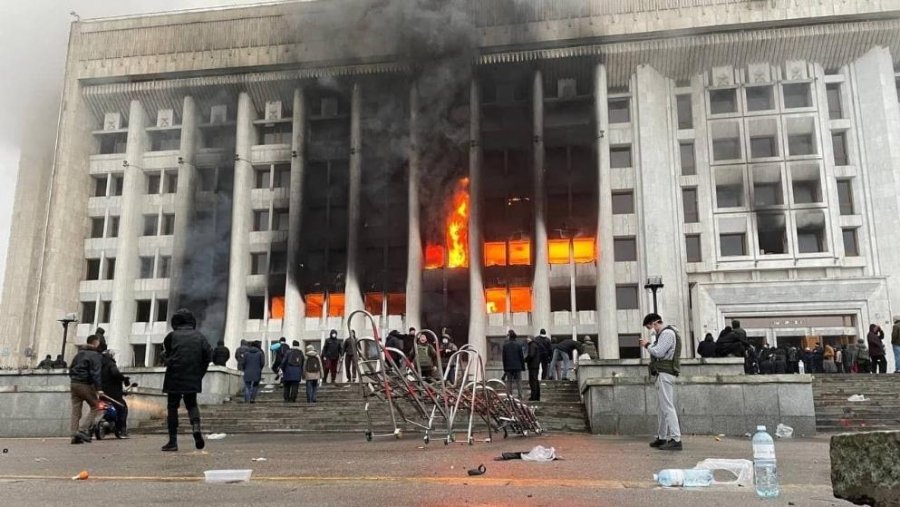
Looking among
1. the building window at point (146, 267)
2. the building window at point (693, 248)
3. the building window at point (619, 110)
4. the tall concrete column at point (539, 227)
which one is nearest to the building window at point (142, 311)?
the building window at point (146, 267)

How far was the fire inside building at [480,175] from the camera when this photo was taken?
3025 cm

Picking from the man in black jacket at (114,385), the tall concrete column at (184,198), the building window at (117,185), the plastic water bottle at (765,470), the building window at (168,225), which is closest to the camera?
the plastic water bottle at (765,470)

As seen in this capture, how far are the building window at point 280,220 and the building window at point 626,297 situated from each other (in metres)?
16.4

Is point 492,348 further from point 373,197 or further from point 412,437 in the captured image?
point 412,437

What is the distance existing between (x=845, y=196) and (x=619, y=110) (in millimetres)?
10616

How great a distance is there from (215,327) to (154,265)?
4897 mm

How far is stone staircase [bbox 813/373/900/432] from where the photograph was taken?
1323cm

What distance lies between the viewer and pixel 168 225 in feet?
118

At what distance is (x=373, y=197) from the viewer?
33844mm

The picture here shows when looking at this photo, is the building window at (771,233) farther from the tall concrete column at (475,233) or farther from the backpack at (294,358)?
the backpack at (294,358)

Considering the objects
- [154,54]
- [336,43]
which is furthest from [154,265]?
[336,43]

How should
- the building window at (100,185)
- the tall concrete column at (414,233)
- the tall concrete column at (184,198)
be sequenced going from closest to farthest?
1. the tall concrete column at (414,233)
2. the tall concrete column at (184,198)
3. the building window at (100,185)

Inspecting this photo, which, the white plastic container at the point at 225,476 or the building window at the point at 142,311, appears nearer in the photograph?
the white plastic container at the point at 225,476

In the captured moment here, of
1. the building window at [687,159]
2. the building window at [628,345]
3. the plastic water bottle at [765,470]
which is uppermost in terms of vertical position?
the building window at [687,159]
